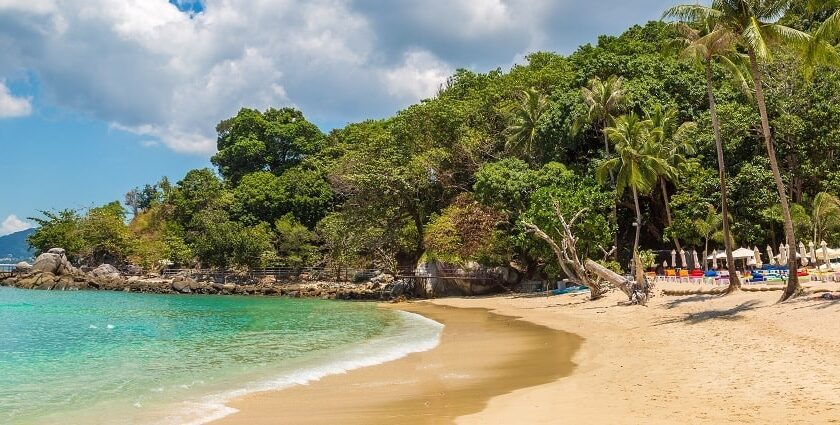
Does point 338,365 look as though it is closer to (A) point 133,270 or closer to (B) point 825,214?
(B) point 825,214

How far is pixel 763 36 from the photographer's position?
18.6 metres

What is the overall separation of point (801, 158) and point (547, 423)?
3236cm

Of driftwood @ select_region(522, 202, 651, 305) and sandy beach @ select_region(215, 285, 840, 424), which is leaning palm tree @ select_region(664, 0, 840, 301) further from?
driftwood @ select_region(522, 202, 651, 305)

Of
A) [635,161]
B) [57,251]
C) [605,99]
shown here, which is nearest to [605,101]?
[605,99]

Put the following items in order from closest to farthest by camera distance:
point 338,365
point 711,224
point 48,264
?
point 338,365
point 711,224
point 48,264

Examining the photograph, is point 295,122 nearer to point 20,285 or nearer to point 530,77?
point 20,285

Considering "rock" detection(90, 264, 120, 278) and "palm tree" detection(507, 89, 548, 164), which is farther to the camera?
"rock" detection(90, 264, 120, 278)

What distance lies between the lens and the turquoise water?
400 inches

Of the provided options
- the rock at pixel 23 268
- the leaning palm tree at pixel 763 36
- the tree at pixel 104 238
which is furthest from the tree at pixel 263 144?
the leaning palm tree at pixel 763 36

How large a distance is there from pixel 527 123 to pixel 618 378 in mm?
33276

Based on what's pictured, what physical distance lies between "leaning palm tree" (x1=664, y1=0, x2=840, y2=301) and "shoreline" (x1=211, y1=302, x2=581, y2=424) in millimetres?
8003

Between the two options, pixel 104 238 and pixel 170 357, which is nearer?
pixel 170 357

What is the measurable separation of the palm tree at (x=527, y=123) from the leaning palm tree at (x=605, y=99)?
13.8ft

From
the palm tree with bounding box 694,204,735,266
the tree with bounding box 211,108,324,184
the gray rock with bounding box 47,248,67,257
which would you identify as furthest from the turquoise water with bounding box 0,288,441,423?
the tree with bounding box 211,108,324,184
